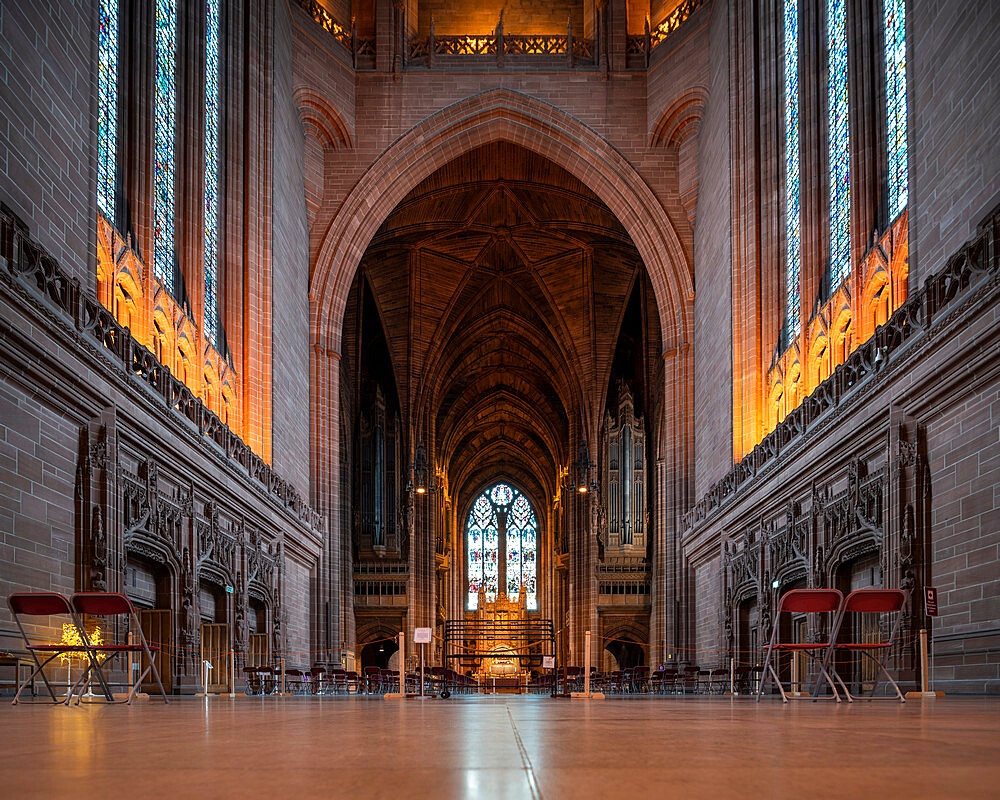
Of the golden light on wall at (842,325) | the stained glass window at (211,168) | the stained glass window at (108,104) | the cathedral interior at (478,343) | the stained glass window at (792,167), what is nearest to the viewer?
the cathedral interior at (478,343)

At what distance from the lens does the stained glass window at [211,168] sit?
69.9 feet

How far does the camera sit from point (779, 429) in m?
18.4

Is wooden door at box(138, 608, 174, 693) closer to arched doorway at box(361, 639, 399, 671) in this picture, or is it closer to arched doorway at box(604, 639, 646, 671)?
arched doorway at box(361, 639, 399, 671)

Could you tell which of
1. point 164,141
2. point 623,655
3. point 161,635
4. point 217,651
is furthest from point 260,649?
point 623,655

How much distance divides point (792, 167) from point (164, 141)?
450 inches

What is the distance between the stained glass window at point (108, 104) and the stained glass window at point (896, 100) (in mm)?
11060

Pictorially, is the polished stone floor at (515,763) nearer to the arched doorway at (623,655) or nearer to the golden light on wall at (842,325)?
the golden light on wall at (842,325)

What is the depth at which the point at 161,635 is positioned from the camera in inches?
633

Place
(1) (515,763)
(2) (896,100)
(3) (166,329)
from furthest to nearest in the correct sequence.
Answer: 1. (3) (166,329)
2. (2) (896,100)
3. (1) (515,763)

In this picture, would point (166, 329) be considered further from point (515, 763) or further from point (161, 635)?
point (515, 763)

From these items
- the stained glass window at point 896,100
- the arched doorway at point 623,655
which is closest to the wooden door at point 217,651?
the stained glass window at point 896,100

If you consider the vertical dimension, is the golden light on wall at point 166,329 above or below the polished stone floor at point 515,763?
above

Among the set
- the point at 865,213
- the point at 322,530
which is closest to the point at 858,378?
the point at 865,213

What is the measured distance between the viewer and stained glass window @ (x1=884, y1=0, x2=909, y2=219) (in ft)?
49.1
